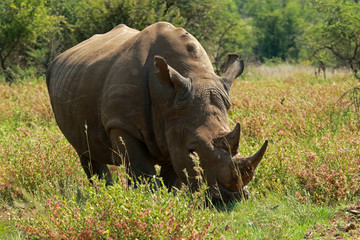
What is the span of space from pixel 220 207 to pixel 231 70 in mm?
1503

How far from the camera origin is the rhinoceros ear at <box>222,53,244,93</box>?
18.7 ft

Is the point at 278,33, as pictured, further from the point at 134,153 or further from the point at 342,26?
the point at 134,153

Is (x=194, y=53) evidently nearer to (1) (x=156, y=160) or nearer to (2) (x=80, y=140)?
(1) (x=156, y=160)

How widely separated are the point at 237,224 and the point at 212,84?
1284 millimetres

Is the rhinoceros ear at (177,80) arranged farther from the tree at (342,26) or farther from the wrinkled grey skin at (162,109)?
the tree at (342,26)

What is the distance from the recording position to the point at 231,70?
19.5 ft

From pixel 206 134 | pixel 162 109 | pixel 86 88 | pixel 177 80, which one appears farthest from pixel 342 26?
pixel 206 134

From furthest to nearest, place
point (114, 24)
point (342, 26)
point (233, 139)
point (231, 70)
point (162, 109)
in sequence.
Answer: point (114, 24), point (342, 26), point (231, 70), point (162, 109), point (233, 139)

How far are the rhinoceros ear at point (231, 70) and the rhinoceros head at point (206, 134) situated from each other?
0.19 ft

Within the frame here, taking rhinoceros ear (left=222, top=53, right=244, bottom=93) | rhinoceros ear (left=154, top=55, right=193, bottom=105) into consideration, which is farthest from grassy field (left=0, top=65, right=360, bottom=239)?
rhinoceros ear (left=222, top=53, right=244, bottom=93)

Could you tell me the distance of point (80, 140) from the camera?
6.62 m

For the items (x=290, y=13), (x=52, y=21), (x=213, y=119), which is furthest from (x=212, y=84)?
(x=290, y=13)

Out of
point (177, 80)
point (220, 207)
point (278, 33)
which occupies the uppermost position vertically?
point (177, 80)

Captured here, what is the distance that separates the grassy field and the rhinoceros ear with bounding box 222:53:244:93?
1068 mm
